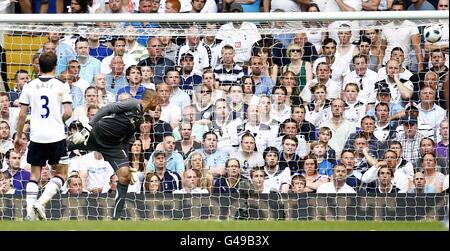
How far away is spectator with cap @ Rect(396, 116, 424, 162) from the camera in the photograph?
533 inches

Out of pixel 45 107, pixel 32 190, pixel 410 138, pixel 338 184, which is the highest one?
pixel 45 107

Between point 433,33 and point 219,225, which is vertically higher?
point 433,33

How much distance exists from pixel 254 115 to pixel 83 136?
1.94 meters

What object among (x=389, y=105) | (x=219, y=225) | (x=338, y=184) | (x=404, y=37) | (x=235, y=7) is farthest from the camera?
(x=235, y=7)

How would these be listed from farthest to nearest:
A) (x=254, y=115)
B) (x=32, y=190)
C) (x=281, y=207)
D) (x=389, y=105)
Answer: (x=254, y=115), (x=389, y=105), (x=281, y=207), (x=32, y=190)

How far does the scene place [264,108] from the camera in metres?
13.7

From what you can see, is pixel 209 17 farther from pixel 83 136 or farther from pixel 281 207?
pixel 281 207

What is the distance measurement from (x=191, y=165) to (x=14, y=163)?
1995mm

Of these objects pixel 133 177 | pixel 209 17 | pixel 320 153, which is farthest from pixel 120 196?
pixel 320 153

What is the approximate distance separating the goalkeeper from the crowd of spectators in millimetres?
232

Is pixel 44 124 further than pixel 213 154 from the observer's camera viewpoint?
No

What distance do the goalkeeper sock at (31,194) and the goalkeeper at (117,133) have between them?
63 cm

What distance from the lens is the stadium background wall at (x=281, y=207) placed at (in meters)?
13.2

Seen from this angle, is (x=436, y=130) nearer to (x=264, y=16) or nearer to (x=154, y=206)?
(x=264, y=16)
